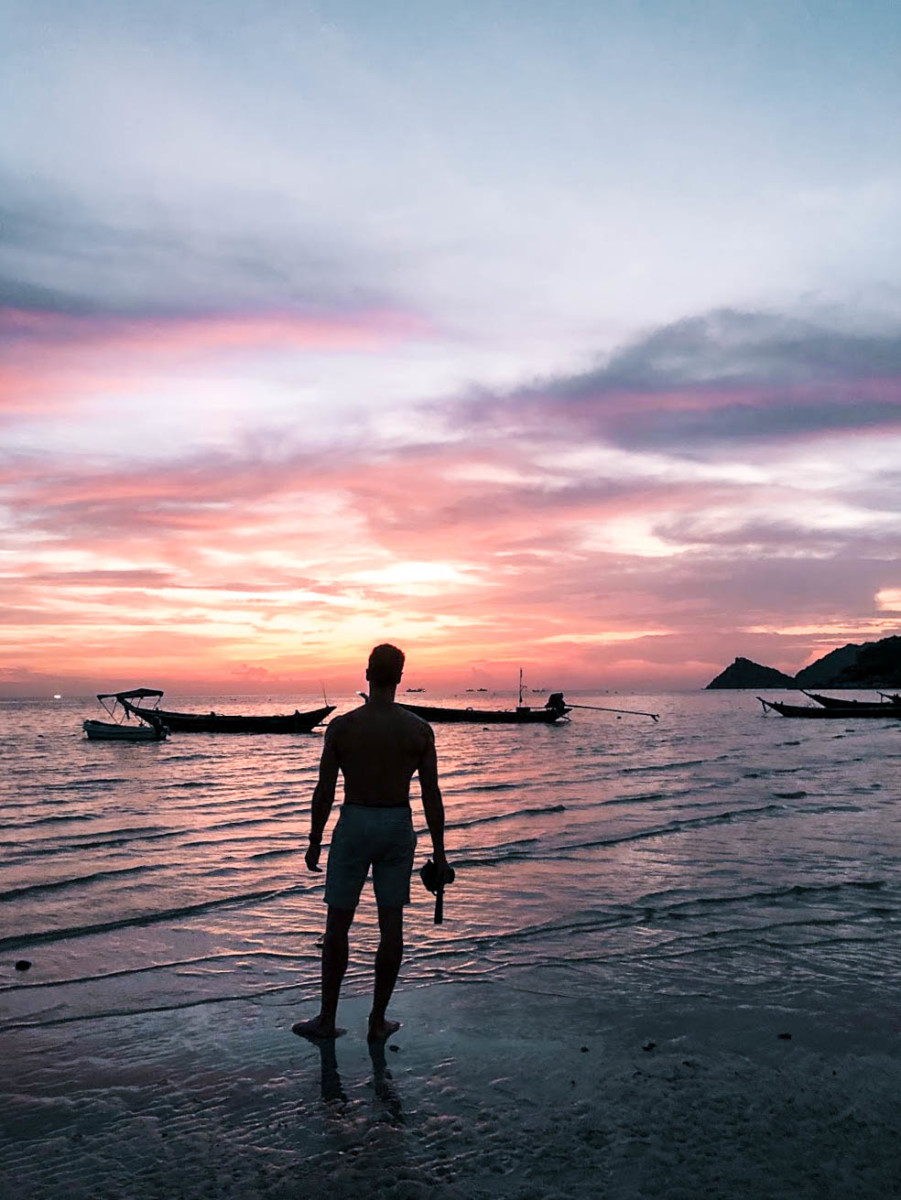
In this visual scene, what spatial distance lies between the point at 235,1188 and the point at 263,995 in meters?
3.56

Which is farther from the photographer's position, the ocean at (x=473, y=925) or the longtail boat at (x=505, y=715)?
the longtail boat at (x=505, y=715)

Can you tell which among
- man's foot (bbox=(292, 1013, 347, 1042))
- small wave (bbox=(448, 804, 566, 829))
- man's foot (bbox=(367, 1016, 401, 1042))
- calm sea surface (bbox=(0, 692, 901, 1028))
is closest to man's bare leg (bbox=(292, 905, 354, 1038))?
man's foot (bbox=(292, 1013, 347, 1042))

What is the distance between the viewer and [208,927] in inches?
412

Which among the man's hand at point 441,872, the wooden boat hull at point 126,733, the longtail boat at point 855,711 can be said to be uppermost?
the man's hand at point 441,872

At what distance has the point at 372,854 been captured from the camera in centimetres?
588

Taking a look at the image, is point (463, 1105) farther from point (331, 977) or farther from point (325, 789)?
point (325, 789)

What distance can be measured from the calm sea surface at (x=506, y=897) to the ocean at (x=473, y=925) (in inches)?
1.8

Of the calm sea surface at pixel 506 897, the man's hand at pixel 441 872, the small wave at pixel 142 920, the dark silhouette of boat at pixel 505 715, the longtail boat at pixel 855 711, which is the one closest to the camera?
the man's hand at pixel 441 872

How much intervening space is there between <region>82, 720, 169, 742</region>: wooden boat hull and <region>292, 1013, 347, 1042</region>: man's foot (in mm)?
63382

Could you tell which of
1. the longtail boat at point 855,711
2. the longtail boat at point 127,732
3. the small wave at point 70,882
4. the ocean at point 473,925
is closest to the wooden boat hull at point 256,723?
the longtail boat at point 127,732

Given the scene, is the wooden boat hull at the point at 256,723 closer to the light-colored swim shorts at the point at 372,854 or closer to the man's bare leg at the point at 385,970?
the man's bare leg at the point at 385,970

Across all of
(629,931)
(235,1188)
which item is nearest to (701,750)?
(629,931)

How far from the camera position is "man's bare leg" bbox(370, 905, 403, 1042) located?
238 inches

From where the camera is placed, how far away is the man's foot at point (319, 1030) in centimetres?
624
